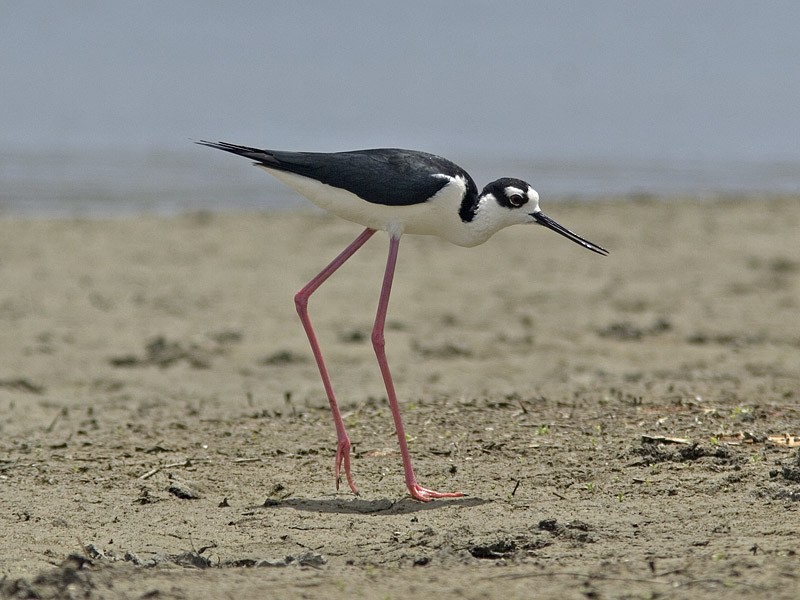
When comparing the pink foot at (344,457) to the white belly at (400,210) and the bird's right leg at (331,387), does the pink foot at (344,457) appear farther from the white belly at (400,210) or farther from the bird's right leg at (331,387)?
the white belly at (400,210)

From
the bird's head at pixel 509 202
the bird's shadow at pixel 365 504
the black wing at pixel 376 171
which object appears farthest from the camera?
the bird's head at pixel 509 202

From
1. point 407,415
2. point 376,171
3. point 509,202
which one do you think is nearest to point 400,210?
point 376,171

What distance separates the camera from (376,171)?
18.9ft

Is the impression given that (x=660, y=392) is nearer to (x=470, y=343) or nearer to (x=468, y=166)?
(x=470, y=343)

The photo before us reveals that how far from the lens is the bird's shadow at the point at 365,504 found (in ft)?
18.0

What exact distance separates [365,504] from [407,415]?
148cm

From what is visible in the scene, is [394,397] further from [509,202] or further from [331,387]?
[509,202]

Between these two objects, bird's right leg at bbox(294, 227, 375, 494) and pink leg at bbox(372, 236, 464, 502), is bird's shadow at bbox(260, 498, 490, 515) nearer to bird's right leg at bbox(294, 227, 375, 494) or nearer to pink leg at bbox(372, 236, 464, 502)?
pink leg at bbox(372, 236, 464, 502)

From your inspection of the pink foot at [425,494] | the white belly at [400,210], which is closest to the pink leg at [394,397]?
the pink foot at [425,494]

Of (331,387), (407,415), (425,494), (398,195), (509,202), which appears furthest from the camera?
(407,415)

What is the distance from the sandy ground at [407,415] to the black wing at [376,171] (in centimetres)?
138

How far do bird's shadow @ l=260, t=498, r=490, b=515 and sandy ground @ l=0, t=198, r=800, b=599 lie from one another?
2 cm

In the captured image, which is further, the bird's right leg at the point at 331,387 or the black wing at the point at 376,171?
the bird's right leg at the point at 331,387

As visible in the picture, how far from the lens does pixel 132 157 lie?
21.0 m
